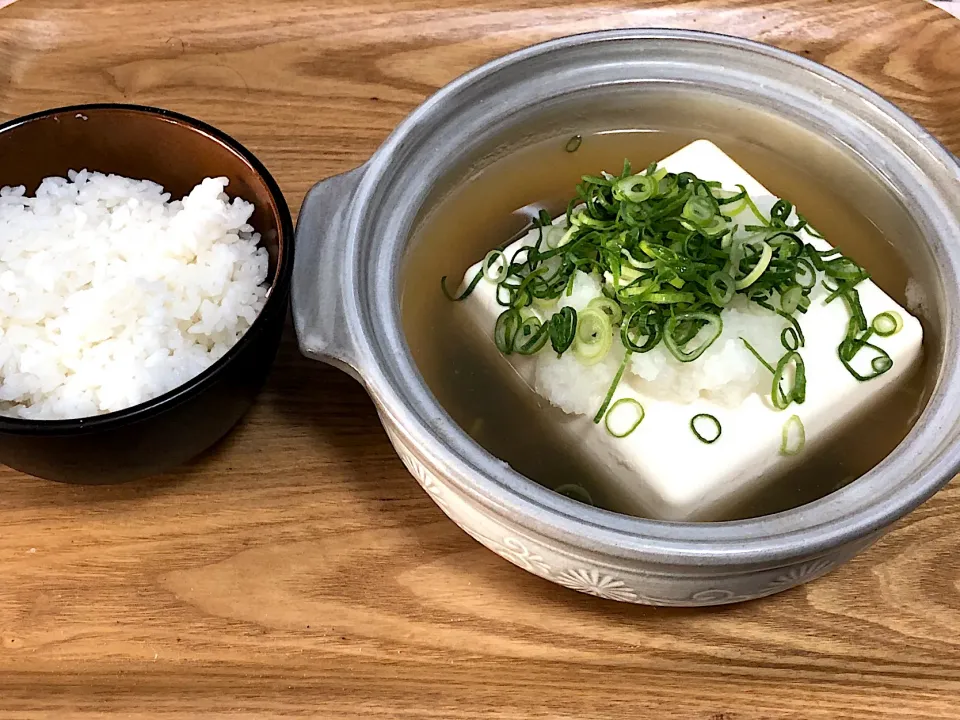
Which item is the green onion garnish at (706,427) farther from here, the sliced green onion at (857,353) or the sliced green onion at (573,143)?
the sliced green onion at (573,143)

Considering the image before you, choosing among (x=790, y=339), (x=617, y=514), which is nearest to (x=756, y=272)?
(x=790, y=339)

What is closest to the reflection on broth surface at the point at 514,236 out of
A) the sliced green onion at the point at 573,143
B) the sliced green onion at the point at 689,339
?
the sliced green onion at the point at 573,143

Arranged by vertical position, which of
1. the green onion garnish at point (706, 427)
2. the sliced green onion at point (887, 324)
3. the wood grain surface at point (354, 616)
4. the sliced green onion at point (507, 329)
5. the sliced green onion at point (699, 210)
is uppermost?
the sliced green onion at point (699, 210)

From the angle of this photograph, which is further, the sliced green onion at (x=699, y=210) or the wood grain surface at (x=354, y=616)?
the sliced green onion at (x=699, y=210)

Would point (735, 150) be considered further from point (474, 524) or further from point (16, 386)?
point (16, 386)

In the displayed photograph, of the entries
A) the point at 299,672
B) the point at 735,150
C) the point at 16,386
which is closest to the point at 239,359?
the point at 16,386

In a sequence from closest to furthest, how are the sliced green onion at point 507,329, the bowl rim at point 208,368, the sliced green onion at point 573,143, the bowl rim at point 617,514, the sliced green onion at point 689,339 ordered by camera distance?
the bowl rim at point 617,514, the bowl rim at point 208,368, the sliced green onion at point 689,339, the sliced green onion at point 507,329, the sliced green onion at point 573,143

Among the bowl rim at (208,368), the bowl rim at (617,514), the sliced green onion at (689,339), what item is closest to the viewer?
the bowl rim at (617,514)

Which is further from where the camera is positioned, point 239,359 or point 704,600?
point 239,359
